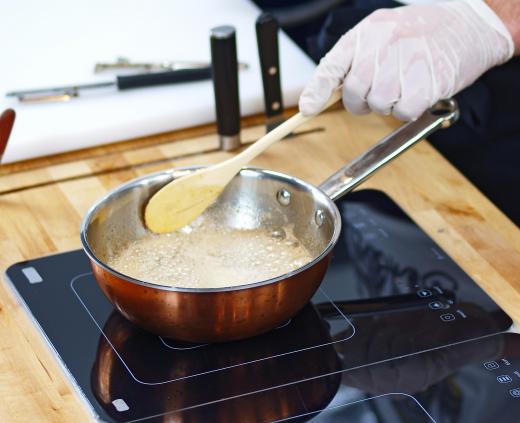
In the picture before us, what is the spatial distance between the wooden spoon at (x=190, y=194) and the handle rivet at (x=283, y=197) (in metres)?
0.05

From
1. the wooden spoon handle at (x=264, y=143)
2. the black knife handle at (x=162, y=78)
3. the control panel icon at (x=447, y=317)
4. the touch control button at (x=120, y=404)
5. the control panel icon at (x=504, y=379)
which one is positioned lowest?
the control panel icon at (x=504, y=379)

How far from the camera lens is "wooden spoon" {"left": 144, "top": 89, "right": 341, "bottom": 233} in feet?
3.03

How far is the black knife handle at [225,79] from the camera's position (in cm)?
116

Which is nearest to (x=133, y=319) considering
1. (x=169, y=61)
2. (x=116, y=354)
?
(x=116, y=354)

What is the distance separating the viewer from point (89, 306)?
0.90 m

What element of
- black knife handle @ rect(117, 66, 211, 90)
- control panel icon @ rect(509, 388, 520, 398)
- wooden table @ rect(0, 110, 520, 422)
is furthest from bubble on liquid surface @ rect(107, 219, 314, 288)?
black knife handle @ rect(117, 66, 211, 90)

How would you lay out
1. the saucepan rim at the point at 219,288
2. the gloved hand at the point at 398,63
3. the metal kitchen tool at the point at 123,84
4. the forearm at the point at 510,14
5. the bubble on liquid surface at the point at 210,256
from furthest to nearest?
the metal kitchen tool at the point at 123,84 → the forearm at the point at 510,14 → the gloved hand at the point at 398,63 → the bubble on liquid surface at the point at 210,256 → the saucepan rim at the point at 219,288

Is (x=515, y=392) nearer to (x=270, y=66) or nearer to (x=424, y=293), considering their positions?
(x=424, y=293)

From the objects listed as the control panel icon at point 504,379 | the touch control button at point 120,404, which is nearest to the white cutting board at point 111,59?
the touch control button at point 120,404

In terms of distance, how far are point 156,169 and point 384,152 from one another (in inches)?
12.7

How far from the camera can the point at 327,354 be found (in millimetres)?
843

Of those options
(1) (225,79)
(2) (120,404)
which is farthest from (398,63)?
(2) (120,404)

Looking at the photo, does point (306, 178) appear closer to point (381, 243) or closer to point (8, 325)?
point (381, 243)

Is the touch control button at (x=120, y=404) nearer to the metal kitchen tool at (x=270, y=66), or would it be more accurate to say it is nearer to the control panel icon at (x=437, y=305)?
the control panel icon at (x=437, y=305)
